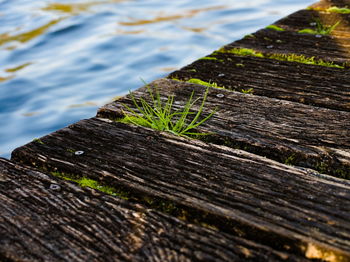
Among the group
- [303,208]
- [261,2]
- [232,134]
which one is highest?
[261,2]

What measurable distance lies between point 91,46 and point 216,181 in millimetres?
6801

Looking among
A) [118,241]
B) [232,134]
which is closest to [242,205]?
[118,241]

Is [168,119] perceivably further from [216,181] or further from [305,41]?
[305,41]

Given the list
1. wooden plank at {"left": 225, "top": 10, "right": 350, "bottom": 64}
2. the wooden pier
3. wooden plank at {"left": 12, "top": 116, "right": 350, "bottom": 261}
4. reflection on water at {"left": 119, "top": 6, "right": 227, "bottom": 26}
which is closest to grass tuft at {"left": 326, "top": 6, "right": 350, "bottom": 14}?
wooden plank at {"left": 225, "top": 10, "right": 350, "bottom": 64}

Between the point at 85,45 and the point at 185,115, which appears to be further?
the point at 85,45

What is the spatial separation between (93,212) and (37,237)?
0.60 ft

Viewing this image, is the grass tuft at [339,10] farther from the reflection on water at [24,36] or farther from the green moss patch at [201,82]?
the reflection on water at [24,36]

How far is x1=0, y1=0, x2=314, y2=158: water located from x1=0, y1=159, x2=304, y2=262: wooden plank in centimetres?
398

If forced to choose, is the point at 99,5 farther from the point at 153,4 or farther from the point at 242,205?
the point at 242,205

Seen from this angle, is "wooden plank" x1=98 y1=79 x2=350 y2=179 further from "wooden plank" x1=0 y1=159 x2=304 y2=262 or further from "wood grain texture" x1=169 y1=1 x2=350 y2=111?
"wooden plank" x1=0 y1=159 x2=304 y2=262

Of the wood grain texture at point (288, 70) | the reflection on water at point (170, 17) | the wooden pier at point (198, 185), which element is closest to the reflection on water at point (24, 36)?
the reflection on water at point (170, 17)

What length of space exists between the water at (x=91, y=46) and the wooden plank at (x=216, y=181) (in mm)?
3692

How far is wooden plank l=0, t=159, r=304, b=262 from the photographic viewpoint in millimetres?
1167

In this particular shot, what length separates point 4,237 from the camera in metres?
1.24
